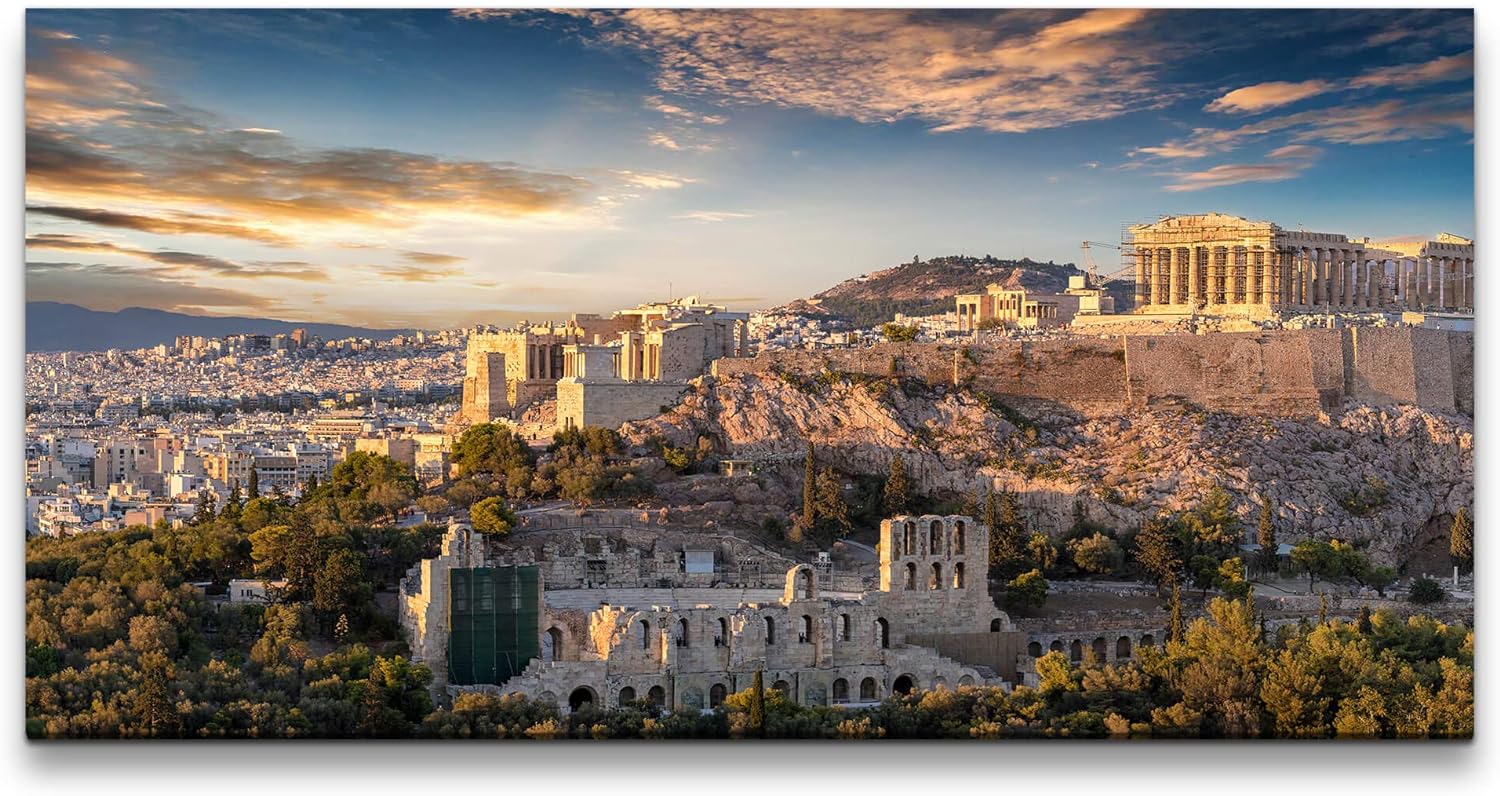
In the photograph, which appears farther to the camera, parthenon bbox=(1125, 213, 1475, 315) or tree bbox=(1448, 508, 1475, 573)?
parthenon bbox=(1125, 213, 1475, 315)

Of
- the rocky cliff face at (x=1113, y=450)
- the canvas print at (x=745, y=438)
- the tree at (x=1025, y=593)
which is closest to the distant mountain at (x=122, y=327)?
the canvas print at (x=745, y=438)

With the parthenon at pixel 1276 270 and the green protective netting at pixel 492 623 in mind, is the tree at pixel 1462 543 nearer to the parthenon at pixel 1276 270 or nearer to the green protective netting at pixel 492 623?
the parthenon at pixel 1276 270

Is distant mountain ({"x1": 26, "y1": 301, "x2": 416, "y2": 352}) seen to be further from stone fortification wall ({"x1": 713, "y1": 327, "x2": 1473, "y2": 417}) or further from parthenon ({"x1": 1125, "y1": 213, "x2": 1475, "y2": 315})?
parthenon ({"x1": 1125, "y1": 213, "x2": 1475, "y2": 315})

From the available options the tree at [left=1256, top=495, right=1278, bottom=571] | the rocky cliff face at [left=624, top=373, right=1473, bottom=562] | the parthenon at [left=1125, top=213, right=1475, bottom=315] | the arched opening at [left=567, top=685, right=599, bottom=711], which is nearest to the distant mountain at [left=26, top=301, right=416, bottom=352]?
the arched opening at [left=567, top=685, right=599, bottom=711]

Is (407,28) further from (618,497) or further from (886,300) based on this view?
(886,300)

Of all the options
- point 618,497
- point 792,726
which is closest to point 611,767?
point 792,726

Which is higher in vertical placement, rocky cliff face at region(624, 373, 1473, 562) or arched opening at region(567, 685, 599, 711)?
rocky cliff face at region(624, 373, 1473, 562)

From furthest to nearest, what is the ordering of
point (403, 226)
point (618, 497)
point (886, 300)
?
point (886, 300), point (618, 497), point (403, 226)

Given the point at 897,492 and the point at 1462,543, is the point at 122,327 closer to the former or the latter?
the point at 897,492
